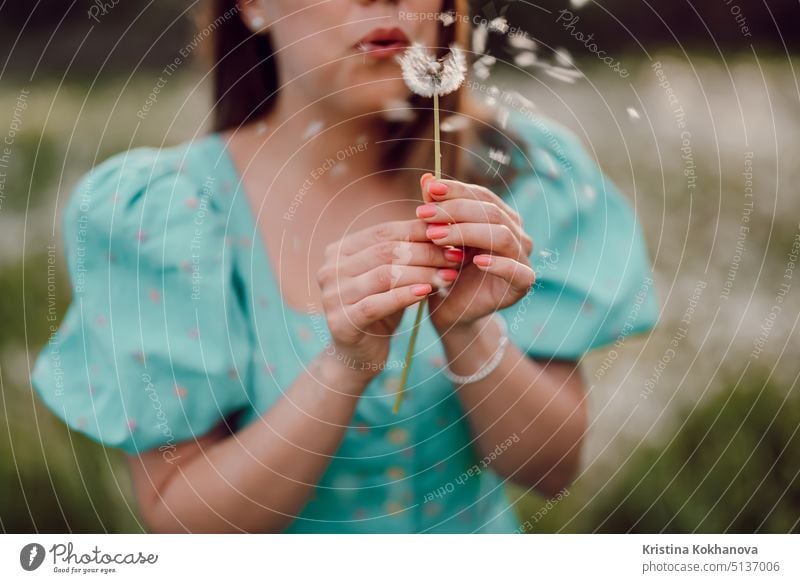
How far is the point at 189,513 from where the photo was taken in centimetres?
60

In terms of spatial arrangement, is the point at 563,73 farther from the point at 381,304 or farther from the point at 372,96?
the point at 381,304

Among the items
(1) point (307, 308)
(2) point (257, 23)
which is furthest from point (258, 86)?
(1) point (307, 308)

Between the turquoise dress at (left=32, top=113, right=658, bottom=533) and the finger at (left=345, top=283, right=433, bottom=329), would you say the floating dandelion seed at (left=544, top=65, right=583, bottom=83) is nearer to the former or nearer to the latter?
the turquoise dress at (left=32, top=113, right=658, bottom=533)

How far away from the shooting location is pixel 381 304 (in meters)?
0.51

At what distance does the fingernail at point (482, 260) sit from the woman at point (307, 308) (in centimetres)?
3

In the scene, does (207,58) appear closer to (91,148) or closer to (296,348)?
(91,148)

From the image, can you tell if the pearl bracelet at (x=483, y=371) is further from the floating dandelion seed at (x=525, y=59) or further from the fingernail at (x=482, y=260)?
the floating dandelion seed at (x=525, y=59)

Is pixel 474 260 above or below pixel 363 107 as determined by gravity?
below

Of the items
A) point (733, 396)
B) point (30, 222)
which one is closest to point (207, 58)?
point (30, 222)

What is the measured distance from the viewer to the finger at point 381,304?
510 millimetres

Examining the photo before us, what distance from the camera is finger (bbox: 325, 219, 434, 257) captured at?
514 mm

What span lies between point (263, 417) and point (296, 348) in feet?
0.16

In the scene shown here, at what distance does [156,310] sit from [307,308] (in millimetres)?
101
